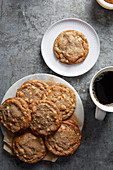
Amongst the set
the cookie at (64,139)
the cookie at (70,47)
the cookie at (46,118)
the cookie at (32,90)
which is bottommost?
the cookie at (64,139)

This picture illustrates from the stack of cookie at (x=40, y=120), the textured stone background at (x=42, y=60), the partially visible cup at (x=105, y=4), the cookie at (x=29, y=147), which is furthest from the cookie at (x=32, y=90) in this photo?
the partially visible cup at (x=105, y=4)

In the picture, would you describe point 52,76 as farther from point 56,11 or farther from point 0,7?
point 0,7

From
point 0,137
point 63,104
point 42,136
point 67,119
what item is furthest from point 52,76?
point 0,137

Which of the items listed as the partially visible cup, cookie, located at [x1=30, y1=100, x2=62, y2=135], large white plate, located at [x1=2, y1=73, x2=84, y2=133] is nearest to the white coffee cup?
large white plate, located at [x1=2, y1=73, x2=84, y2=133]

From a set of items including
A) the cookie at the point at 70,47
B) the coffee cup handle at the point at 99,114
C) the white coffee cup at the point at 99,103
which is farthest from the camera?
the cookie at the point at 70,47

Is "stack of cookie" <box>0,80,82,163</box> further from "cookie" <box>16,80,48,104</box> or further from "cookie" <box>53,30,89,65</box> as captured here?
"cookie" <box>53,30,89,65</box>

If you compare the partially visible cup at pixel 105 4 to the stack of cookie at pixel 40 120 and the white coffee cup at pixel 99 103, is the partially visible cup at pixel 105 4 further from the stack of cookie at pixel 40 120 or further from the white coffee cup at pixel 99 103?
the stack of cookie at pixel 40 120
